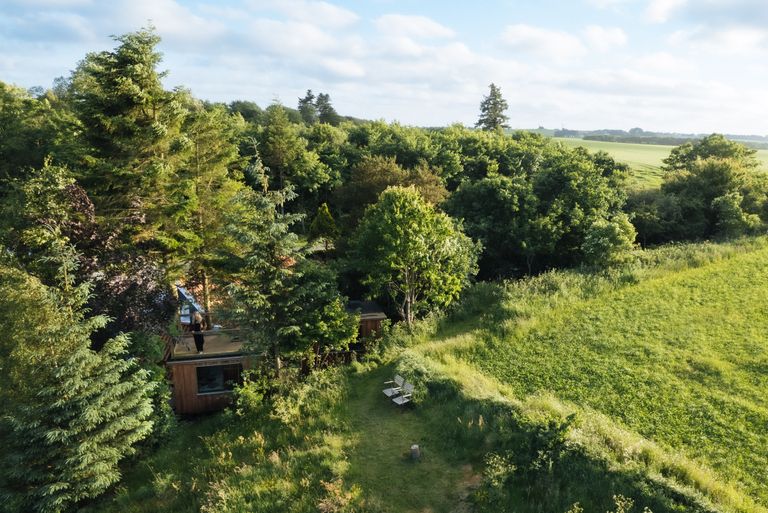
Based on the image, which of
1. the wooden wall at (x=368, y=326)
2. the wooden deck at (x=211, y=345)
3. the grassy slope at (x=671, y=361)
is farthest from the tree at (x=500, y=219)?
the wooden deck at (x=211, y=345)

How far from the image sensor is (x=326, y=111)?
3561 inches

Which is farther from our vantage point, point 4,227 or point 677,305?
point 677,305

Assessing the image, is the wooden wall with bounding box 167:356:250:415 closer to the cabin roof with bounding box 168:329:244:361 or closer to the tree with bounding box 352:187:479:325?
the cabin roof with bounding box 168:329:244:361

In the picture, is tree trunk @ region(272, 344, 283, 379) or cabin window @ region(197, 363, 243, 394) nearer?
tree trunk @ region(272, 344, 283, 379)

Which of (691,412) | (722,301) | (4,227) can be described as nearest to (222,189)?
(4,227)

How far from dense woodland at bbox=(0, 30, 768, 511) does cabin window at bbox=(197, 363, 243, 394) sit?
2.17 meters

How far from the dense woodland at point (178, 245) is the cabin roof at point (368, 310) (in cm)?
118

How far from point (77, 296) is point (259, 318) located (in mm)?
5713

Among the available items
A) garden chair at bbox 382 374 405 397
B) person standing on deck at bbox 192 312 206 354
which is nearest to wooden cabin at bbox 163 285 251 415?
person standing on deck at bbox 192 312 206 354

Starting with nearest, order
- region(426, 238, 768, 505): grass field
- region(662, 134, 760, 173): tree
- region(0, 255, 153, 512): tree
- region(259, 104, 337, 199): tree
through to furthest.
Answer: region(0, 255, 153, 512): tree → region(426, 238, 768, 505): grass field → region(662, 134, 760, 173): tree → region(259, 104, 337, 199): tree

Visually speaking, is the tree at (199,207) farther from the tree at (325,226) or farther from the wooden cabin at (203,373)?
the tree at (325,226)

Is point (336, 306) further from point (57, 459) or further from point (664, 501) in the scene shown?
point (664, 501)

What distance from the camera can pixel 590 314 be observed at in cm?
2092

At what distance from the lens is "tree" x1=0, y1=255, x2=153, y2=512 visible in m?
12.1
